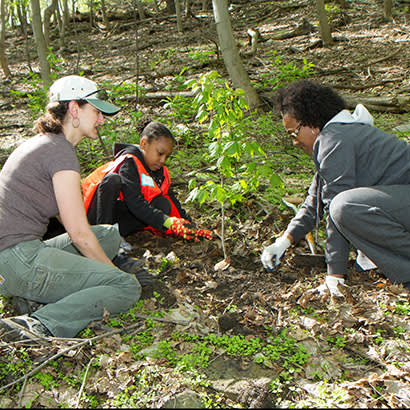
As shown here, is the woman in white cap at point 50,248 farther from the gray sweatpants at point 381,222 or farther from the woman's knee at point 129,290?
the gray sweatpants at point 381,222

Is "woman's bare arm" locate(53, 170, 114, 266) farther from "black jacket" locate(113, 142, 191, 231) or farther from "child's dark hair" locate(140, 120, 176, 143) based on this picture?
"child's dark hair" locate(140, 120, 176, 143)

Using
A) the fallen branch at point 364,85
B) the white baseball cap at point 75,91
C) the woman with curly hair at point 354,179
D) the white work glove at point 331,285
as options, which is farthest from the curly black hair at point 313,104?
the fallen branch at point 364,85

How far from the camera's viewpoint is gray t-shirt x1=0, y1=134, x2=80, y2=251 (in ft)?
8.27

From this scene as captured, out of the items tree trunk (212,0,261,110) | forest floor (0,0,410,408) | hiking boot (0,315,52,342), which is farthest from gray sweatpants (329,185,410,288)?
tree trunk (212,0,261,110)

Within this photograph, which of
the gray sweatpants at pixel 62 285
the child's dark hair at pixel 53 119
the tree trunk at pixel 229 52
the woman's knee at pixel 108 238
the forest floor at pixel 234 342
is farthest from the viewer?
the tree trunk at pixel 229 52

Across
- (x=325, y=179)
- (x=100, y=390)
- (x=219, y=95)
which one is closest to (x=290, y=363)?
(x=100, y=390)

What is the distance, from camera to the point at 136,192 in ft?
12.2

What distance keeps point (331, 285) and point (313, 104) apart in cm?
133

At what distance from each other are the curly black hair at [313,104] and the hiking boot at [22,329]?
222cm

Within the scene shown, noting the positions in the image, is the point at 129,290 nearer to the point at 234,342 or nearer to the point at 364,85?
the point at 234,342

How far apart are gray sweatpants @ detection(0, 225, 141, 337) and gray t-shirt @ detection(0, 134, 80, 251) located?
0.32 feet

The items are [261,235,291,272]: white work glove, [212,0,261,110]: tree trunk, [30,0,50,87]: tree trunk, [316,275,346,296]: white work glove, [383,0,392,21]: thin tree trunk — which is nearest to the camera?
[316,275,346,296]: white work glove

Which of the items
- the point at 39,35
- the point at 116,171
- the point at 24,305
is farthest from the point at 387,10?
the point at 24,305

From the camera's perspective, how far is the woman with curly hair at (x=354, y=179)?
285cm
